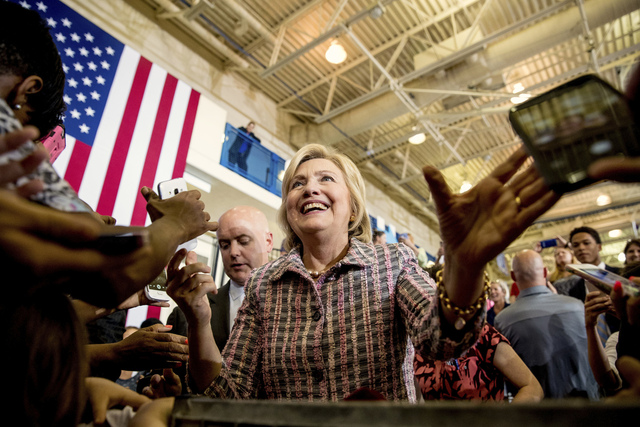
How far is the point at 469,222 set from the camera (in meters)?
0.74

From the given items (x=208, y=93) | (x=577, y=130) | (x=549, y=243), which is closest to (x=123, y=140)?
(x=208, y=93)

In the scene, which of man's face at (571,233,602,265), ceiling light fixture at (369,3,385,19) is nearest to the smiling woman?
man's face at (571,233,602,265)

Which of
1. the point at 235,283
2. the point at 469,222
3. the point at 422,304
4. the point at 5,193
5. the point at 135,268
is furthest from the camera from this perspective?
the point at 235,283

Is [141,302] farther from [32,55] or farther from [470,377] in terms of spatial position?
[470,377]

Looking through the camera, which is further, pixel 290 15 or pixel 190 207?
pixel 290 15

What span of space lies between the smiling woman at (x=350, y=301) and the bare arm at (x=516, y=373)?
810 mm

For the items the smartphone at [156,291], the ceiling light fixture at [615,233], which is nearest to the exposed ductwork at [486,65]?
the smartphone at [156,291]

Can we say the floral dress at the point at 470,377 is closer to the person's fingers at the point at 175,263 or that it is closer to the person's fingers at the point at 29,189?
the person's fingers at the point at 175,263

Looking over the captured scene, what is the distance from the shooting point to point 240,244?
2.40 meters

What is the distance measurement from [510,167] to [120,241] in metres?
0.69

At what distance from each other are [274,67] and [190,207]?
6.27 meters

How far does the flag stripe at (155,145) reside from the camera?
15.7 ft

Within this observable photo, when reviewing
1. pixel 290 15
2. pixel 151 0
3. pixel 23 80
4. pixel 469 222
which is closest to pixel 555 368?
pixel 469 222

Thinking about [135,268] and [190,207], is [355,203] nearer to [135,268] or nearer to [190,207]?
[190,207]
